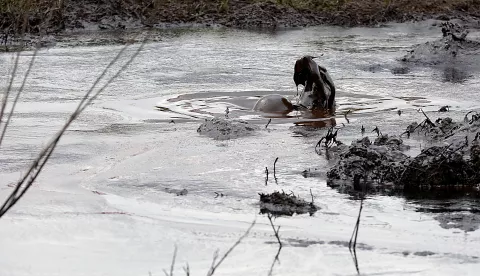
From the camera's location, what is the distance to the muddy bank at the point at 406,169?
22.9ft

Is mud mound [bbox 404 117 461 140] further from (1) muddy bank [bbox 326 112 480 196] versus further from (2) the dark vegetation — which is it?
(2) the dark vegetation

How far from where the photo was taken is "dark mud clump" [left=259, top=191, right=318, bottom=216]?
245 inches

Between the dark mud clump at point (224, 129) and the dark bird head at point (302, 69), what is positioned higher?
the dark bird head at point (302, 69)

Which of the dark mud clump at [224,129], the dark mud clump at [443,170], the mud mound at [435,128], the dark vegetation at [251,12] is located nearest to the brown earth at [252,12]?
the dark vegetation at [251,12]

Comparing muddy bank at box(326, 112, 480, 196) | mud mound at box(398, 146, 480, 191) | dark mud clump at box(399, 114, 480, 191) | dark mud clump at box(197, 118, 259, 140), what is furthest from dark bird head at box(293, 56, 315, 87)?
mud mound at box(398, 146, 480, 191)

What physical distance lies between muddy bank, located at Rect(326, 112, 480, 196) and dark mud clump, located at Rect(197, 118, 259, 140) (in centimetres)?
151

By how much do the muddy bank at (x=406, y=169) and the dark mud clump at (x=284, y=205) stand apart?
0.60 meters

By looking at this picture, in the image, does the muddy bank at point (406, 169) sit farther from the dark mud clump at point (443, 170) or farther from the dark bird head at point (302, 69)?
the dark bird head at point (302, 69)

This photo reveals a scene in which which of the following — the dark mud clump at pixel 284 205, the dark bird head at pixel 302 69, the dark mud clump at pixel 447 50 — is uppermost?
the dark bird head at pixel 302 69

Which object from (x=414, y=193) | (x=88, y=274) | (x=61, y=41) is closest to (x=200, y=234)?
(x=88, y=274)

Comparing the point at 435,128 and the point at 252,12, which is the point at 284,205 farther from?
the point at 252,12

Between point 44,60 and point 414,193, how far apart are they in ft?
26.5

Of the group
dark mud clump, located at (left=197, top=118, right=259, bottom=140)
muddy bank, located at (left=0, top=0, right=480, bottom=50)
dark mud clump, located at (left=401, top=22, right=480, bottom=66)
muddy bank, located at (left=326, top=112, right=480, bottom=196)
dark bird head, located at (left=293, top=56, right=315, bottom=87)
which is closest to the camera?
muddy bank, located at (left=326, top=112, right=480, bottom=196)

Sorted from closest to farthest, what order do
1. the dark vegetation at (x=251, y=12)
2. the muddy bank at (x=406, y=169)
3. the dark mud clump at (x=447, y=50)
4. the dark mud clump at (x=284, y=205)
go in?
the dark mud clump at (x=284, y=205) < the muddy bank at (x=406, y=169) < the dark mud clump at (x=447, y=50) < the dark vegetation at (x=251, y=12)
